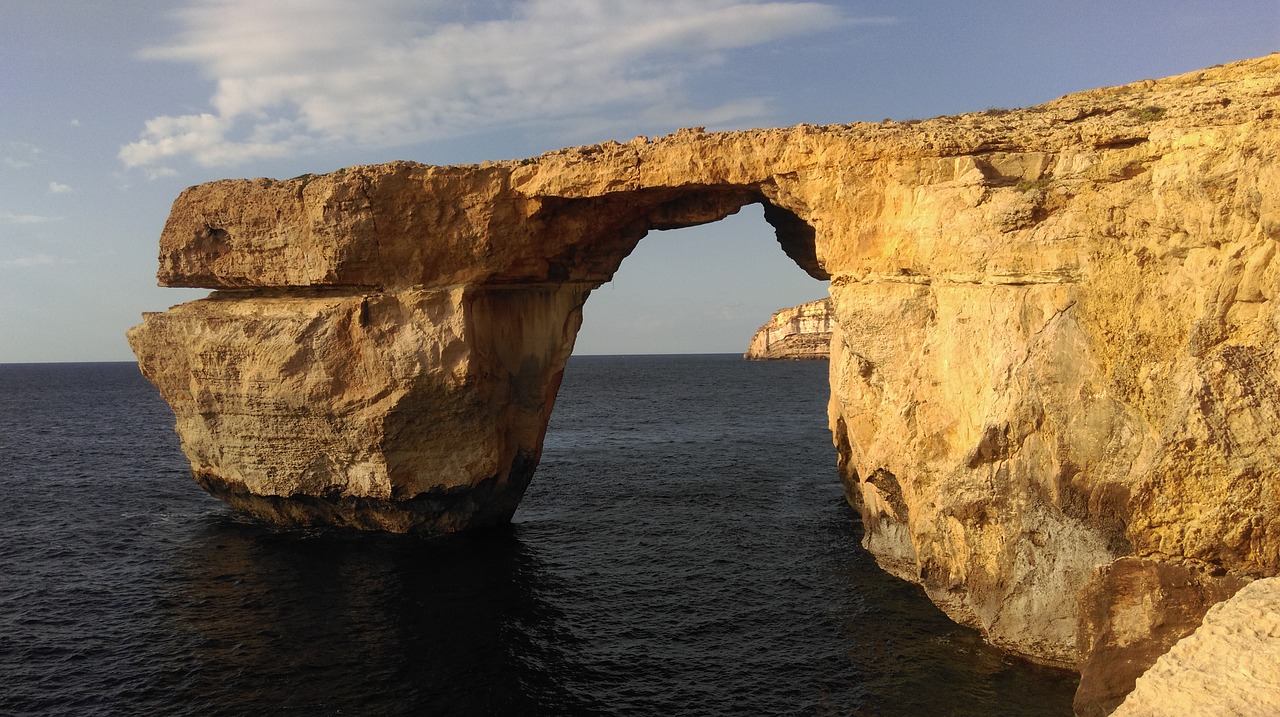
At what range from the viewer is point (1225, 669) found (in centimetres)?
816

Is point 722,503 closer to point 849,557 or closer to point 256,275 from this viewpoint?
point 849,557

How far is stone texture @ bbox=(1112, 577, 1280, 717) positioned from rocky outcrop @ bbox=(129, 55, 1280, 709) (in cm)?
187

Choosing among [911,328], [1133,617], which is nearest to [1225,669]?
[1133,617]

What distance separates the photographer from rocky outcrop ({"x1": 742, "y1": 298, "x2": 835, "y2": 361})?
113 m

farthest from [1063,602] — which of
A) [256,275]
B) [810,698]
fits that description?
[256,275]

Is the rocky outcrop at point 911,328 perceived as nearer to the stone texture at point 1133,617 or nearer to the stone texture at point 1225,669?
the stone texture at point 1133,617

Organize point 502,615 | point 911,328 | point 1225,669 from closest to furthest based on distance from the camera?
1. point 1225,669
2. point 911,328
3. point 502,615

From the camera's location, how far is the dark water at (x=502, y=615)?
42.3ft

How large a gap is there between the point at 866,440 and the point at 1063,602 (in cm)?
488

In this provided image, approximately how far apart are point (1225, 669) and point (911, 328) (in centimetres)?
768

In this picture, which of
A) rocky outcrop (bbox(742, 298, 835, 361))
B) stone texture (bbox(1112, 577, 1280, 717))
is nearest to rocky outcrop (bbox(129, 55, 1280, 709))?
stone texture (bbox(1112, 577, 1280, 717))

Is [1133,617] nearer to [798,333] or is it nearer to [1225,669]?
[1225,669]

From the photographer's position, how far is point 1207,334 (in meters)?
11.1

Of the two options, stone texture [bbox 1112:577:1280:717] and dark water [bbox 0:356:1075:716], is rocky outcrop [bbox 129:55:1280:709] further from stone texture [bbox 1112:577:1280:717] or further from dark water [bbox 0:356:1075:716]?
stone texture [bbox 1112:577:1280:717]
